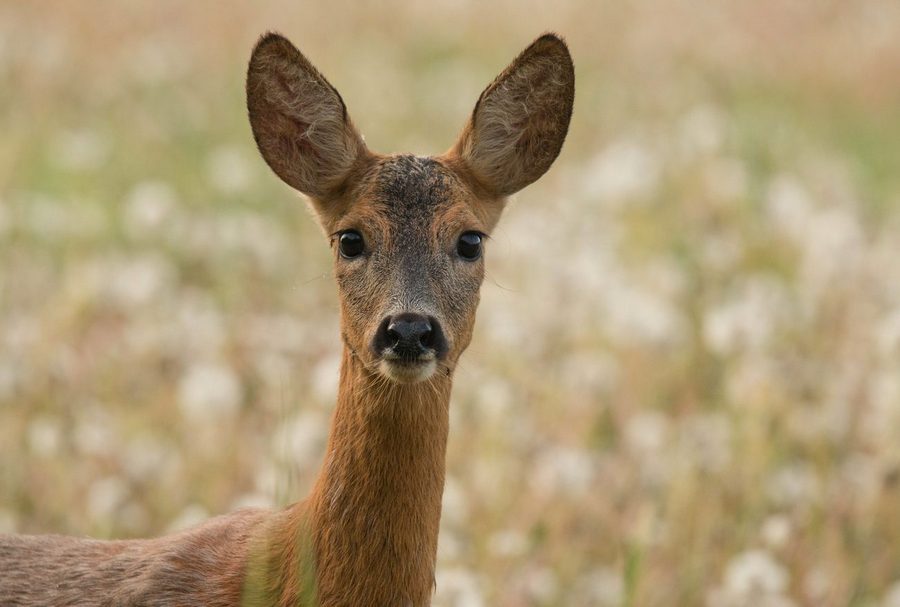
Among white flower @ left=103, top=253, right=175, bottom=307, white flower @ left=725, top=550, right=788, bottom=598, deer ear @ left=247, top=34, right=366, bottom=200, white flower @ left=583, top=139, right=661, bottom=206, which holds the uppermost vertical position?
white flower @ left=583, top=139, right=661, bottom=206

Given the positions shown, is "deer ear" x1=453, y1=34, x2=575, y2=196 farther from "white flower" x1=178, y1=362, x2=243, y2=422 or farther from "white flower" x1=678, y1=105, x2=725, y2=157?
"white flower" x1=678, y1=105, x2=725, y2=157

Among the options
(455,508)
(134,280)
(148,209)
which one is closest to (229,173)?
(148,209)

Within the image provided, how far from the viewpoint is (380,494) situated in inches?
160

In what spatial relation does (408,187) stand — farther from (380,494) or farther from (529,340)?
(529,340)

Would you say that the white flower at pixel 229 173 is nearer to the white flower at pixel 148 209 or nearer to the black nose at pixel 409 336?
the white flower at pixel 148 209

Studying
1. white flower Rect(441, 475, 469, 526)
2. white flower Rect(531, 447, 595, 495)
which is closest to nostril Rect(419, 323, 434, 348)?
white flower Rect(441, 475, 469, 526)

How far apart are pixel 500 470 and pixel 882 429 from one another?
166cm

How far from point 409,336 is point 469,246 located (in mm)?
540

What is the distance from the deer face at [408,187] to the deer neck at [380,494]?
0.13 m

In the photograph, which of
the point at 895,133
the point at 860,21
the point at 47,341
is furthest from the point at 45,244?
the point at 860,21

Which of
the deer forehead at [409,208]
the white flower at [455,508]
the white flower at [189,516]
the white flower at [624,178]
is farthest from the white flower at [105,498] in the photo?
the white flower at [624,178]

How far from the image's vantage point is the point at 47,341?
23.0 feet

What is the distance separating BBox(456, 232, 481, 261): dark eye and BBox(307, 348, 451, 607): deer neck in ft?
1.16

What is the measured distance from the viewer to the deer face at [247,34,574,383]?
3990 mm
